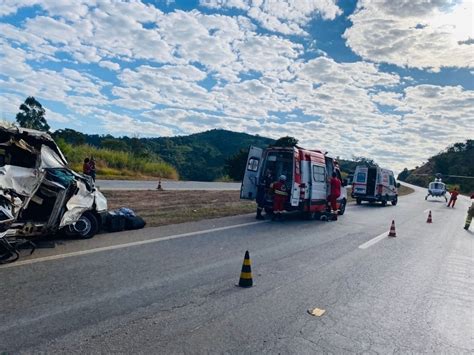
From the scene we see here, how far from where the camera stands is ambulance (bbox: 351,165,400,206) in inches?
1042

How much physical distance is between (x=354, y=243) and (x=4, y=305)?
8.35m

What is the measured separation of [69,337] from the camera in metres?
3.81

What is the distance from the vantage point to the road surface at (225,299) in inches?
156

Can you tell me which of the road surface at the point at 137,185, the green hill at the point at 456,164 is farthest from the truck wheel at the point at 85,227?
the green hill at the point at 456,164

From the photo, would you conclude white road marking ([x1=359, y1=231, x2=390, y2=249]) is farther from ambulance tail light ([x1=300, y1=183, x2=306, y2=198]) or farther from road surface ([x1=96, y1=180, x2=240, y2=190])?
road surface ([x1=96, y1=180, x2=240, y2=190])

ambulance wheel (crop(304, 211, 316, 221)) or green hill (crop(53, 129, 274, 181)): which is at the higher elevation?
green hill (crop(53, 129, 274, 181))

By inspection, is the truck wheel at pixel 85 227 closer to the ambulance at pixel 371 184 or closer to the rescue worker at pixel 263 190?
the rescue worker at pixel 263 190

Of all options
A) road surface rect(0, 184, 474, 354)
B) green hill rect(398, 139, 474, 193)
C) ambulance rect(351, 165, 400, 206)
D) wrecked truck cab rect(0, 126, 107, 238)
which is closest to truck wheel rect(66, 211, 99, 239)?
wrecked truck cab rect(0, 126, 107, 238)

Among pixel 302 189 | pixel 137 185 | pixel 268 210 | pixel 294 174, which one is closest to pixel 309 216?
pixel 302 189

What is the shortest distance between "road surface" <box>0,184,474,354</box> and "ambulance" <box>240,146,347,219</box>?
4830 mm

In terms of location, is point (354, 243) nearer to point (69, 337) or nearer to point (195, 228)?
point (195, 228)

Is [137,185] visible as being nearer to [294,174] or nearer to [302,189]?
[302,189]

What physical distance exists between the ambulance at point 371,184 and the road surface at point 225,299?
17561 mm

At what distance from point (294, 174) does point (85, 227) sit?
7529 millimetres
